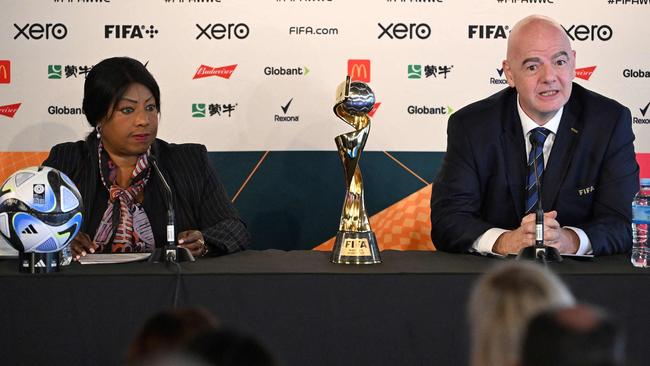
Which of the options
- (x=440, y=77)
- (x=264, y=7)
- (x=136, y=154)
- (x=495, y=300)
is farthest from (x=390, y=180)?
(x=495, y=300)

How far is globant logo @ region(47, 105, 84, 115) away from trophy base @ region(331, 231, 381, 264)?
2.64m

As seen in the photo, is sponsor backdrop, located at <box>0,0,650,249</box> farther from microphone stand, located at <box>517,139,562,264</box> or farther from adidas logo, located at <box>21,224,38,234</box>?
adidas logo, located at <box>21,224,38,234</box>

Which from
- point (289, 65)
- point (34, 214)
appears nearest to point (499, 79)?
Answer: point (289, 65)

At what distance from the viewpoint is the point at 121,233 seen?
11.9 feet

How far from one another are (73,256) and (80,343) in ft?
1.83

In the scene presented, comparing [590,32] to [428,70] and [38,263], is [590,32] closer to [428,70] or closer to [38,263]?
[428,70]

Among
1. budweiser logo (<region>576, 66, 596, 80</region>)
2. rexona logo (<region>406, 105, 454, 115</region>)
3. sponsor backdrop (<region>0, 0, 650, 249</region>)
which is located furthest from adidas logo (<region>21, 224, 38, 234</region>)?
budweiser logo (<region>576, 66, 596, 80</region>)

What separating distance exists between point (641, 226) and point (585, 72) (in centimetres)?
230

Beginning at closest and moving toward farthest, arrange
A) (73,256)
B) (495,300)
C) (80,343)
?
1. (495,300)
2. (80,343)
3. (73,256)

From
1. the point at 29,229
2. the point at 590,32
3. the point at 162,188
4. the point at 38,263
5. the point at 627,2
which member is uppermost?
the point at 627,2

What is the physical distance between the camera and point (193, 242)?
3.30 m

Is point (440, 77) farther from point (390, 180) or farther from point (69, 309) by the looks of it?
point (69, 309)

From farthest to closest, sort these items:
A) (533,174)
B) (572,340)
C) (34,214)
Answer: (533,174), (34,214), (572,340)

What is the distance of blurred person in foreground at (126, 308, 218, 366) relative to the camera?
87 centimetres
